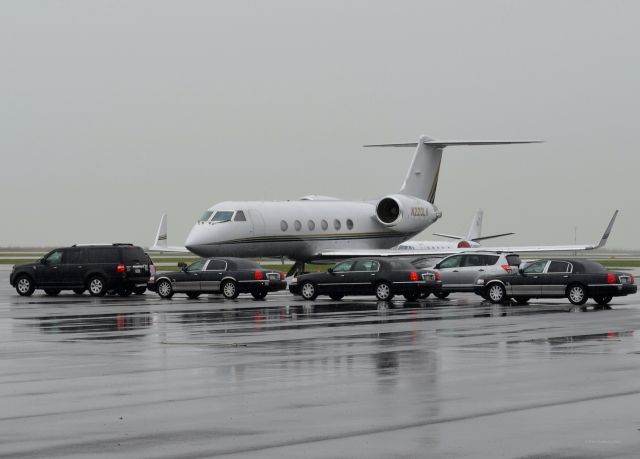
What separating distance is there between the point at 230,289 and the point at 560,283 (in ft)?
33.0

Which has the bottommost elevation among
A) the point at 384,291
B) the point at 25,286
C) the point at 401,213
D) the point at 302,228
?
the point at 384,291

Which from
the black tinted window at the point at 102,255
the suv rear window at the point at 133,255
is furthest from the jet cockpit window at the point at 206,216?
the black tinted window at the point at 102,255

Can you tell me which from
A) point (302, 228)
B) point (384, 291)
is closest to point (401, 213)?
point (302, 228)

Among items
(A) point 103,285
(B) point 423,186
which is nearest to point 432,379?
(A) point 103,285

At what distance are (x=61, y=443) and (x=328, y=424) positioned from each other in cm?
248

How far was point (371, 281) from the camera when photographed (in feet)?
117

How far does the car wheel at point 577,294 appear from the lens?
33.5m

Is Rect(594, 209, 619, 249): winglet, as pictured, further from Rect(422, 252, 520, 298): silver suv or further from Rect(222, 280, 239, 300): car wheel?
Rect(222, 280, 239, 300): car wheel

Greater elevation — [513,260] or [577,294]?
[513,260]

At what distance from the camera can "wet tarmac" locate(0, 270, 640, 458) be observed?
10.6 metres

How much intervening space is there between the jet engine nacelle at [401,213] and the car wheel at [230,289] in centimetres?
1984

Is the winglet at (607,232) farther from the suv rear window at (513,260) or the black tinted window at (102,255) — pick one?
the black tinted window at (102,255)

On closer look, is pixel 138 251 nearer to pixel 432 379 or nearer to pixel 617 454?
pixel 432 379

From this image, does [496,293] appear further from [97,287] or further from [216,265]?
[97,287]
